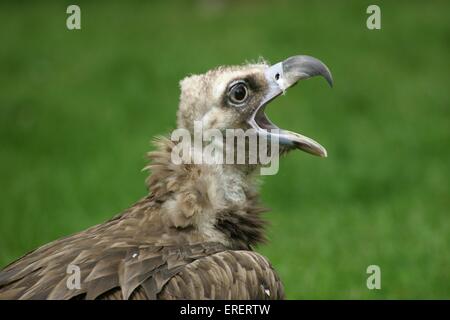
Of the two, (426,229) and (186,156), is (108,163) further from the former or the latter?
(186,156)

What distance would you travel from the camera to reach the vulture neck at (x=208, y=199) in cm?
461

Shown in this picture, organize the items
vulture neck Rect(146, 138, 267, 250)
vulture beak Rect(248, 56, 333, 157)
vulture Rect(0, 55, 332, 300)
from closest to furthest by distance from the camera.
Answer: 1. vulture Rect(0, 55, 332, 300)
2. vulture neck Rect(146, 138, 267, 250)
3. vulture beak Rect(248, 56, 333, 157)

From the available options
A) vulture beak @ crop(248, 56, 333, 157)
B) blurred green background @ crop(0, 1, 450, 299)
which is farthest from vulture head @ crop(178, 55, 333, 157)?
blurred green background @ crop(0, 1, 450, 299)

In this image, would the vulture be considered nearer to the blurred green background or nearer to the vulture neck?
the vulture neck

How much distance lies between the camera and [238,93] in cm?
485

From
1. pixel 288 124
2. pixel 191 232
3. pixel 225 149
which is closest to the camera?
pixel 191 232

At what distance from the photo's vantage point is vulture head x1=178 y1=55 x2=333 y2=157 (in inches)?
190

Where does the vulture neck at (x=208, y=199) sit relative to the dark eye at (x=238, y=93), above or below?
below

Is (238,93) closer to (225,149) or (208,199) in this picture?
(225,149)

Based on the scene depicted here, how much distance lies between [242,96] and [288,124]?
6.12 metres

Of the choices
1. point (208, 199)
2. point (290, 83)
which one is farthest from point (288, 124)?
point (208, 199)

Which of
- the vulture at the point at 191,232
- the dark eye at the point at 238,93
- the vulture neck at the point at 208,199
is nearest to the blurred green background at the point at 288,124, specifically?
the vulture neck at the point at 208,199

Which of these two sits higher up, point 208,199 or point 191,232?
point 208,199

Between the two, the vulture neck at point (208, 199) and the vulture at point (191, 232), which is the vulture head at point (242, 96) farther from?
the vulture neck at point (208, 199)
